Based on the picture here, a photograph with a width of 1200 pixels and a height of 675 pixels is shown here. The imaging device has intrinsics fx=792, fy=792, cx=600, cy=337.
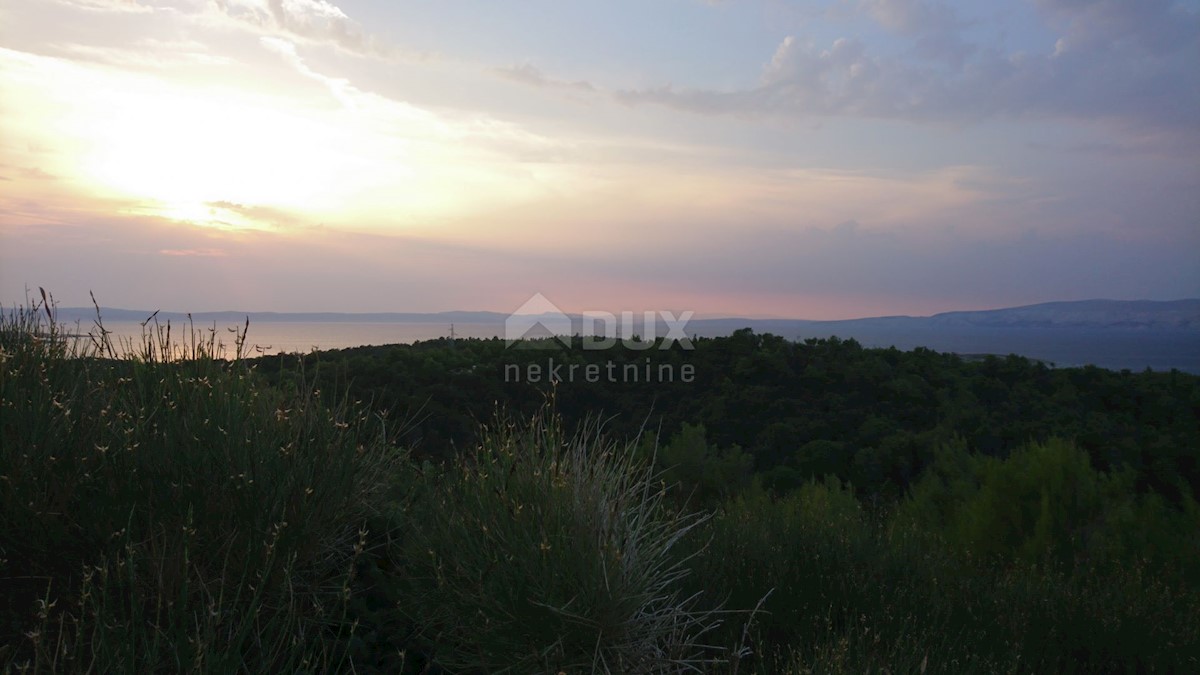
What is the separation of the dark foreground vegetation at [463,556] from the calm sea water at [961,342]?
4.56ft

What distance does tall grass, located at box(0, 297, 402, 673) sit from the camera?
309 centimetres

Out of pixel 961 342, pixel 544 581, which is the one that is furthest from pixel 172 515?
pixel 961 342

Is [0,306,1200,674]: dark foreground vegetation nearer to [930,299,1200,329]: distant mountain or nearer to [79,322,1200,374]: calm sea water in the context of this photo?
[79,322,1200,374]: calm sea water

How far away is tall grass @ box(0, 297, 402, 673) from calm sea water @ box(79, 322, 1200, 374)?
109cm

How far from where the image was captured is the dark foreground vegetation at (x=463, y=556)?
3383mm

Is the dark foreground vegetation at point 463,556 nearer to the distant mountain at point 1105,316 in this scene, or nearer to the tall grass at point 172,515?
the tall grass at point 172,515

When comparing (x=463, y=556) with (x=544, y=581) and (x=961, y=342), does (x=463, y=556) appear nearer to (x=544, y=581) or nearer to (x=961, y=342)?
(x=544, y=581)

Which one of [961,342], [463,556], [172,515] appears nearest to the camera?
[172,515]

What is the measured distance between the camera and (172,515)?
3.68m

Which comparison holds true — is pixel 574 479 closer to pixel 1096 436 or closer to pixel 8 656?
pixel 8 656

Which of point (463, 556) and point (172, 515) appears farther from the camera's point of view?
point (463, 556)

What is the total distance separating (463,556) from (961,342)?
85.8 ft

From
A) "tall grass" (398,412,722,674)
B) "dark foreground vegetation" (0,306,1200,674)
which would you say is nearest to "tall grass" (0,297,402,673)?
"dark foreground vegetation" (0,306,1200,674)

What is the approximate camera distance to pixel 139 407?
15.0ft
